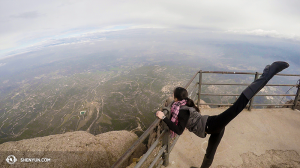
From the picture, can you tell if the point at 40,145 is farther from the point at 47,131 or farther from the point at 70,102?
the point at 70,102

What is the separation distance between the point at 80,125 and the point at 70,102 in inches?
1245

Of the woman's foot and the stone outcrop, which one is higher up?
the woman's foot

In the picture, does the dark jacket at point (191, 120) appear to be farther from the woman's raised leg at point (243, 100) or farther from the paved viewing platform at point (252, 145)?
the paved viewing platform at point (252, 145)

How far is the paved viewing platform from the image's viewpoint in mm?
2827

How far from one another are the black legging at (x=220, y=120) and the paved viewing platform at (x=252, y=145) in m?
1.00

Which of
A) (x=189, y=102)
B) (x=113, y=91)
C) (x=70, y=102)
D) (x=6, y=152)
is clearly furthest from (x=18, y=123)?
(x=189, y=102)

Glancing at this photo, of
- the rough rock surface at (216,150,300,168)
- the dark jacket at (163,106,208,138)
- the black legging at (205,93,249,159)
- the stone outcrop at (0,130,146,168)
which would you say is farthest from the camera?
the stone outcrop at (0,130,146,168)

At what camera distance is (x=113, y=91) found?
84688 millimetres

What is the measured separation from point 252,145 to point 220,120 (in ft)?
8.70

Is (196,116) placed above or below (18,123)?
above

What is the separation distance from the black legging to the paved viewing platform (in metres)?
1.00

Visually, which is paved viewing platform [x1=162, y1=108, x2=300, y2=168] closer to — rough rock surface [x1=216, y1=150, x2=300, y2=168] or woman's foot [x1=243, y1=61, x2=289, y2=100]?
rough rock surface [x1=216, y1=150, x2=300, y2=168]

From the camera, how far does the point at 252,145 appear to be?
328 centimetres

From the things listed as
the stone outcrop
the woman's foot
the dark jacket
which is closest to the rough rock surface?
the dark jacket
